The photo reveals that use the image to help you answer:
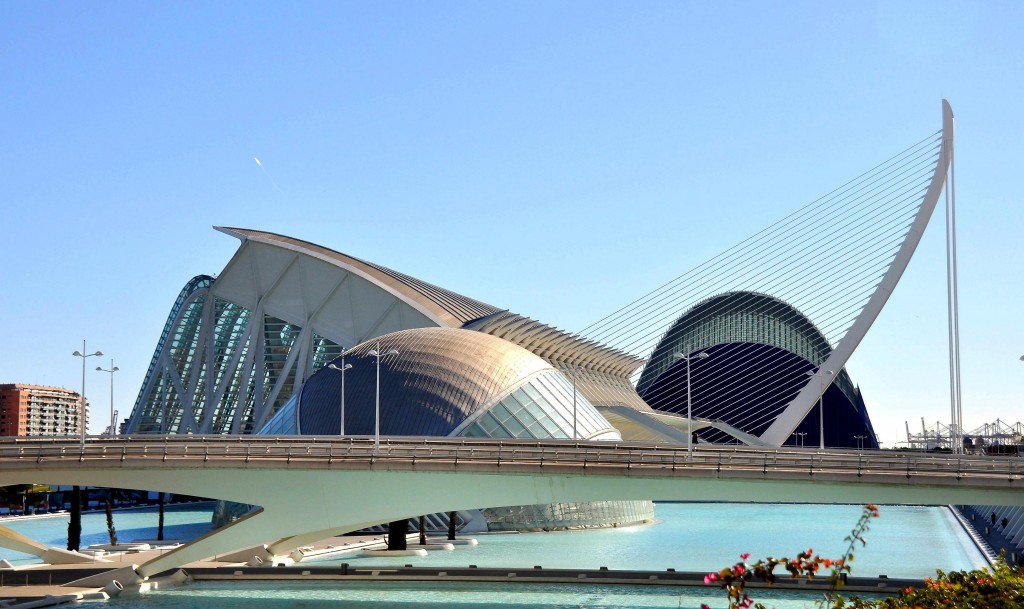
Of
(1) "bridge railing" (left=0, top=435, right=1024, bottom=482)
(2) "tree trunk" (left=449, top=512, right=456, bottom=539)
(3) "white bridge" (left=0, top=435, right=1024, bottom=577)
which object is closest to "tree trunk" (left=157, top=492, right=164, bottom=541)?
(2) "tree trunk" (left=449, top=512, right=456, bottom=539)

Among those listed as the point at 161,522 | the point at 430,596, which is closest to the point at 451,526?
the point at 161,522

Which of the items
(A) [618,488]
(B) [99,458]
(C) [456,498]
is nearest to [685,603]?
(A) [618,488]

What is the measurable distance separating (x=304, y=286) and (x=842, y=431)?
81.4 m

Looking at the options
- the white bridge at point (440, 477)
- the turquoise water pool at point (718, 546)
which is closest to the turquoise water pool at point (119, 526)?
the white bridge at point (440, 477)

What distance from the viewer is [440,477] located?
3941cm

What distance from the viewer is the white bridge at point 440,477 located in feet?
124

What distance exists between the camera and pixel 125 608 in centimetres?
3581

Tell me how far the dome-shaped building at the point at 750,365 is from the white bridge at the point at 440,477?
8931cm

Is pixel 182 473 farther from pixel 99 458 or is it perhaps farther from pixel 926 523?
pixel 926 523

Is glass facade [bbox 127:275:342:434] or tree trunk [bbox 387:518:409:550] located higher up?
glass facade [bbox 127:275:342:434]

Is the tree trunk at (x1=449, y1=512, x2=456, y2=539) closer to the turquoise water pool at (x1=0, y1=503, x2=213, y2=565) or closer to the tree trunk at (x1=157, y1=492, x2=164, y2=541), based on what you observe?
the tree trunk at (x1=157, y1=492, x2=164, y2=541)

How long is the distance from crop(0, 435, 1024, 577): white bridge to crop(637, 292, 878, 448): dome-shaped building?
89.3 meters

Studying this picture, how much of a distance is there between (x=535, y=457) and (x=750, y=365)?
3995 inches

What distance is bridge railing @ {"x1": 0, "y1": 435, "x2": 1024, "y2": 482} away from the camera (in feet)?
125
